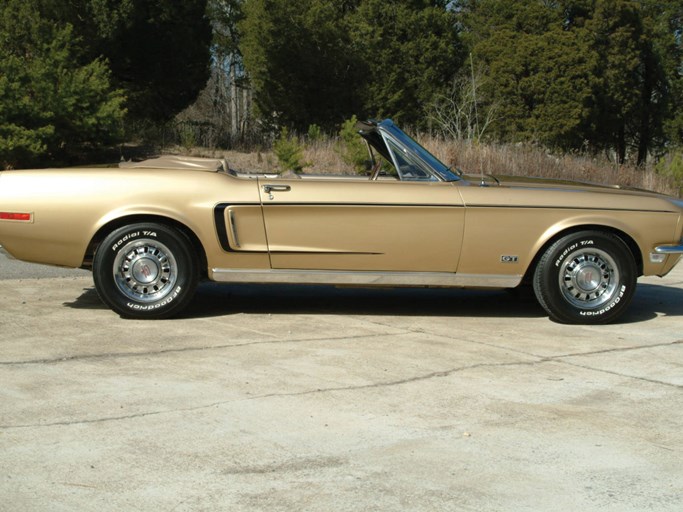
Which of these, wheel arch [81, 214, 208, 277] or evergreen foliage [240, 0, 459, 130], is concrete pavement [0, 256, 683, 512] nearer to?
wheel arch [81, 214, 208, 277]

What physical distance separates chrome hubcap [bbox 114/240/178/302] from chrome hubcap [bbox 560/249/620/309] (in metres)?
2.97

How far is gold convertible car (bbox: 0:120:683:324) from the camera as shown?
7020 millimetres

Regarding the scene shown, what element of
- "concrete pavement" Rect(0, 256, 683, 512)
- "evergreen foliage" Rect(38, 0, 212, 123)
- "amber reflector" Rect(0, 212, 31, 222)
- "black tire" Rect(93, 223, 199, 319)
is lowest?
"concrete pavement" Rect(0, 256, 683, 512)

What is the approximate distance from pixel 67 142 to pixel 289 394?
1655cm

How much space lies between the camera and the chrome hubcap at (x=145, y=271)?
23.1ft

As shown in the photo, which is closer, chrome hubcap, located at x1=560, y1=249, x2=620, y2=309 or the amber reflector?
the amber reflector

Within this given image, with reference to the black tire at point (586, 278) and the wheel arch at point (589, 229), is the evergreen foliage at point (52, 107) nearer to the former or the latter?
the wheel arch at point (589, 229)

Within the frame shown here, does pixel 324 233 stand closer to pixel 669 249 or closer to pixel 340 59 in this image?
pixel 669 249

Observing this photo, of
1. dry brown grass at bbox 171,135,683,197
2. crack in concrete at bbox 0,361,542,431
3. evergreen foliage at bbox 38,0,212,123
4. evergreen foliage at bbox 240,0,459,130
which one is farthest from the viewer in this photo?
evergreen foliage at bbox 240,0,459,130

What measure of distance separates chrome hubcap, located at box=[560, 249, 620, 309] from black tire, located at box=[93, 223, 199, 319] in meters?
2.83

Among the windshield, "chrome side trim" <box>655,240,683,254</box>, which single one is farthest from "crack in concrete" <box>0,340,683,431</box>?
the windshield

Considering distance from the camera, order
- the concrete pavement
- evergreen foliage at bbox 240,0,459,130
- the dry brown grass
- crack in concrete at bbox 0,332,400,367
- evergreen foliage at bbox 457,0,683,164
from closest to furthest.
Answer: the concrete pavement < crack in concrete at bbox 0,332,400,367 < the dry brown grass < evergreen foliage at bbox 240,0,459,130 < evergreen foliage at bbox 457,0,683,164

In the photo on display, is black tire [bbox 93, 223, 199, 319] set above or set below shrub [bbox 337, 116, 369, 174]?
below

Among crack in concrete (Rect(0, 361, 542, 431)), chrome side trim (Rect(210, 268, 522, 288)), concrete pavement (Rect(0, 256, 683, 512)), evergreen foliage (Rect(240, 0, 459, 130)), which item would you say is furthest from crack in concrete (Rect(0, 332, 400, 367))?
evergreen foliage (Rect(240, 0, 459, 130))
